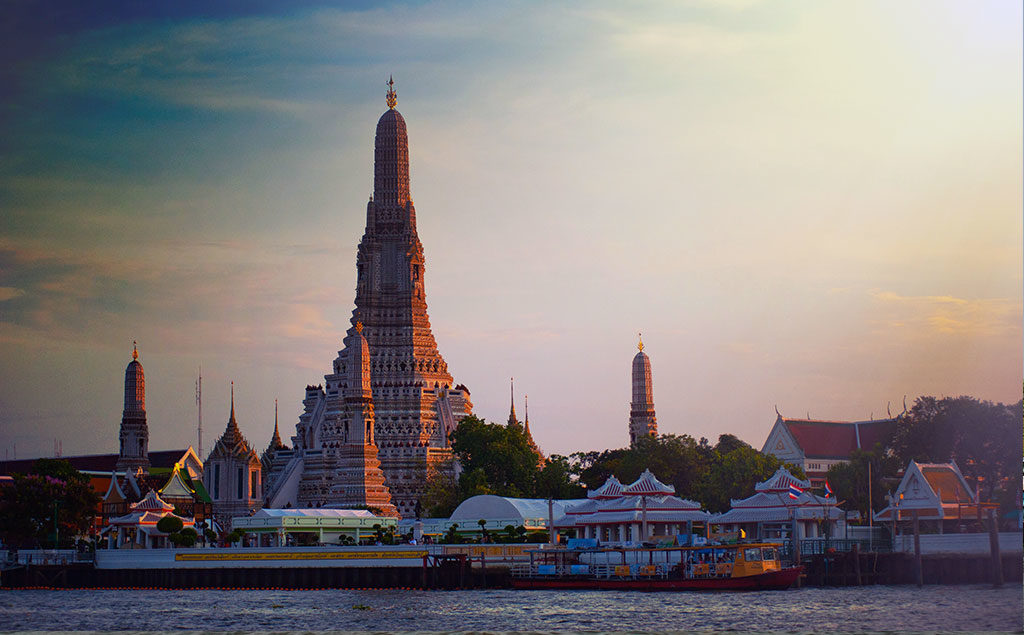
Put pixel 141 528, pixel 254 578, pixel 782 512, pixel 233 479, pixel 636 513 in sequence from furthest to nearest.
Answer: pixel 233 479 → pixel 141 528 → pixel 254 578 → pixel 636 513 → pixel 782 512

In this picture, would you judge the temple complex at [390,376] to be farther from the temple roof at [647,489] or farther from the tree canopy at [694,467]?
the temple roof at [647,489]

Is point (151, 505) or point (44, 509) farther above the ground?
point (151, 505)

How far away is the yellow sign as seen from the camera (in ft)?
237

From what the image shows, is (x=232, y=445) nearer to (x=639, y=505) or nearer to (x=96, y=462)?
(x=96, y=462)

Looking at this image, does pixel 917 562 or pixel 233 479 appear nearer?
pixel 917 562

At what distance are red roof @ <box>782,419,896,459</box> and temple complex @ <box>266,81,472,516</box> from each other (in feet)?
87.6

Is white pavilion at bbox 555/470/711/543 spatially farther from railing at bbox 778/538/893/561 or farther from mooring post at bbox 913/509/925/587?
mooring post at bbox 913/509/925/587

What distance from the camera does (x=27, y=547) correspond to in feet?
296

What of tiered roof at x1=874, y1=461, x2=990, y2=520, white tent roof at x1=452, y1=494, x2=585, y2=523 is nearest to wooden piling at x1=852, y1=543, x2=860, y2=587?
tiered roof at x1=874, y1=461, x2=990, y2=520

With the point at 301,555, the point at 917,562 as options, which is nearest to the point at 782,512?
the point at 917,562

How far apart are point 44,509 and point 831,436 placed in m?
61.3

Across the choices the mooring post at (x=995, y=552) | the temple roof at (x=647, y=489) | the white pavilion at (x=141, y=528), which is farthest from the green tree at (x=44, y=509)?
the mooring post at (x=995, y=552)

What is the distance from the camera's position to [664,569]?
65188mm

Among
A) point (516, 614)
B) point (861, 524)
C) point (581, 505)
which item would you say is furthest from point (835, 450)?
point (516, 614)
